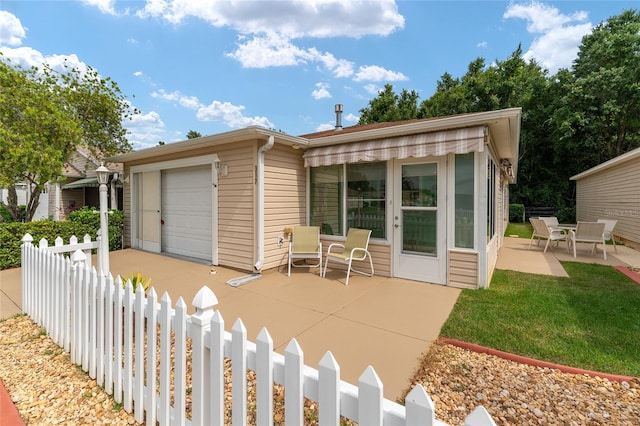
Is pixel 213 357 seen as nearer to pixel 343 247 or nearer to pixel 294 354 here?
pixel 294 354

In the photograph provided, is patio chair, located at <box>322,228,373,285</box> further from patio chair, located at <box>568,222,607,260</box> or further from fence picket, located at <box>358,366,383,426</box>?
patio chair, located at <box>568,222,607,260</box>

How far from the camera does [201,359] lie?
1.45m

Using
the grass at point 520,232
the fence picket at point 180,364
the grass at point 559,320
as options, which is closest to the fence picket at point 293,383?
the fence picket at point 180,364

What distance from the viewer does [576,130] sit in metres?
17.3

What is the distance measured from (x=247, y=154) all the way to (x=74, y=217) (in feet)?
18.0

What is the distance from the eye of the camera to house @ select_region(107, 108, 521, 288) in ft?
15.4

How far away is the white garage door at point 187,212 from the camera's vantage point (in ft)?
21.9

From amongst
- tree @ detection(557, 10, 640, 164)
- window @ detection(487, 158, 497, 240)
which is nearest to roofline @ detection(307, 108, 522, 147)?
window @ detection(487, 158, 497, 240)

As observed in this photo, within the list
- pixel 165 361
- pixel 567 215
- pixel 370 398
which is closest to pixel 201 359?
pixel 165 361

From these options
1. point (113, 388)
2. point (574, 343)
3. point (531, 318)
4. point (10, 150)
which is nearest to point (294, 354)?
point (113, 388)

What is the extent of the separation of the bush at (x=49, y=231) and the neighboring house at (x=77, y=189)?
179 inches

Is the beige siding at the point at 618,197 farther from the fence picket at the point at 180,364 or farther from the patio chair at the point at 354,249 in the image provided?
the fence picket at the point at 180,364

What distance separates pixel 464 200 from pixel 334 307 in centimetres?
276

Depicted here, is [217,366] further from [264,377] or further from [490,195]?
[490,195]
